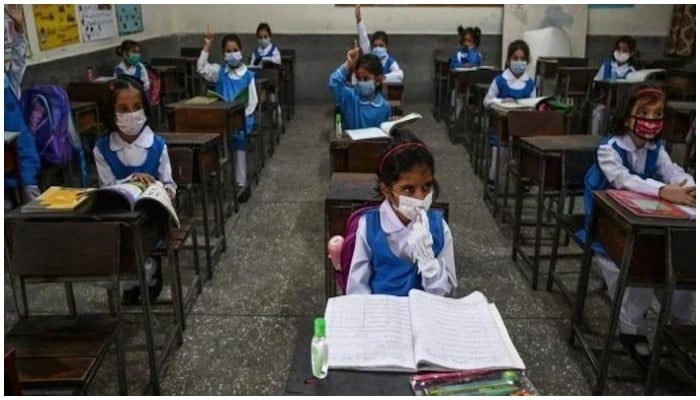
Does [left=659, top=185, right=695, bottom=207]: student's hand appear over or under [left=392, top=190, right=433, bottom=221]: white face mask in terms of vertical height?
under

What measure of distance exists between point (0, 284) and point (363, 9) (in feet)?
25.2

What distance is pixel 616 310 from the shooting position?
1878 mm

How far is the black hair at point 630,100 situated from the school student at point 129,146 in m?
1.84

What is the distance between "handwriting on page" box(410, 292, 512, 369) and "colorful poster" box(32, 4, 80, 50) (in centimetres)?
466

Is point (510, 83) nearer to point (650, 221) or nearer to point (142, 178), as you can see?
point (650, 221)

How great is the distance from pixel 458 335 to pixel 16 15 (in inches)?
159

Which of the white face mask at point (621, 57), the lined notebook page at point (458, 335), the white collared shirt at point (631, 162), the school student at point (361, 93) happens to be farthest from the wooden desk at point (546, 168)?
the white face mask at point (621, 57)

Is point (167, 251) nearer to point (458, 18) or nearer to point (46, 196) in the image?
point (46, 196)

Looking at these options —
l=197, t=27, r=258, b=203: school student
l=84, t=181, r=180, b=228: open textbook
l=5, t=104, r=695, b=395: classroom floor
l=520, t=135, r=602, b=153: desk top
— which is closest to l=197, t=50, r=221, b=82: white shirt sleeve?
l=197, t=27, r=258, b=203: school student

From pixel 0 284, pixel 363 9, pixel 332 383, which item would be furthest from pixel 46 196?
pixel 363 9

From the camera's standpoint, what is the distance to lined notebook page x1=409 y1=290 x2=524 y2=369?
110 cm

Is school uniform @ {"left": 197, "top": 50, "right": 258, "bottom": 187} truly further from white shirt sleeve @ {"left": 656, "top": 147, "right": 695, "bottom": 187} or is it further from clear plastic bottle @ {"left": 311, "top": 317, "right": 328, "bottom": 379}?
clear plastic bottle @ {"left": 311, "top": 317, "right": 328, "bottom": 379}

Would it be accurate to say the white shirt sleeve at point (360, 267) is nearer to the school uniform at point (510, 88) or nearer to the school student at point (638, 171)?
the school student at point (638, 171)

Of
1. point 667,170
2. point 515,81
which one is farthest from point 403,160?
point 515,81
